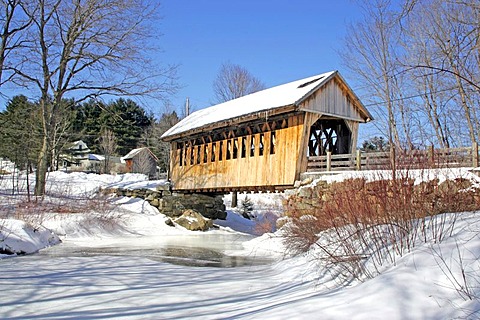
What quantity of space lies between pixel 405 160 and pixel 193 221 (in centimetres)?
1589

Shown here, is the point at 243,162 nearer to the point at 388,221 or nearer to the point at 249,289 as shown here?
the point at 249,289

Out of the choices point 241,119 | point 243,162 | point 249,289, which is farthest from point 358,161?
point 249,289

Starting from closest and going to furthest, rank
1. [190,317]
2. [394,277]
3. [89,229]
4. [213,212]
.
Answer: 1. [394,277]
2. [190,317]
3. [89,229]
4. [213,212]

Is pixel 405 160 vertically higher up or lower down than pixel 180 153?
lower down

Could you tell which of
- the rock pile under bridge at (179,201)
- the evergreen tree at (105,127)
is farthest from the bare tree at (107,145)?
the rock pile under bridge at (179,201)

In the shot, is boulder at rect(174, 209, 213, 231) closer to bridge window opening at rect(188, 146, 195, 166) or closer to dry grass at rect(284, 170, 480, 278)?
bridge window opening at rect(188, 146, 195, 166)

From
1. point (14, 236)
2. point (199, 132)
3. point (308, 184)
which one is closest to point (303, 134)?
point (308, 184)

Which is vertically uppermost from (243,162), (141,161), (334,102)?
(334,102)

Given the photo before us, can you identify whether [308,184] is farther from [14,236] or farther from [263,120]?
[14,236]

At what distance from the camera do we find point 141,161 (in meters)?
48.1

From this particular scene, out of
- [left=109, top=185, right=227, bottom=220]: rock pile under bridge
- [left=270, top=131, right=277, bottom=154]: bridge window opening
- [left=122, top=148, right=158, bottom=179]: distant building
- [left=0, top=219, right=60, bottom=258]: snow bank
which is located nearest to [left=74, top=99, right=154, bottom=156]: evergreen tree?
[left=122, top=148, right=158, bottom=179]: distant building

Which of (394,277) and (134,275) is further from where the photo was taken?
(134,275)

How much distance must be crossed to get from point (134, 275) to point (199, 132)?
13657 mm

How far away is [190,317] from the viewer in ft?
13.1
